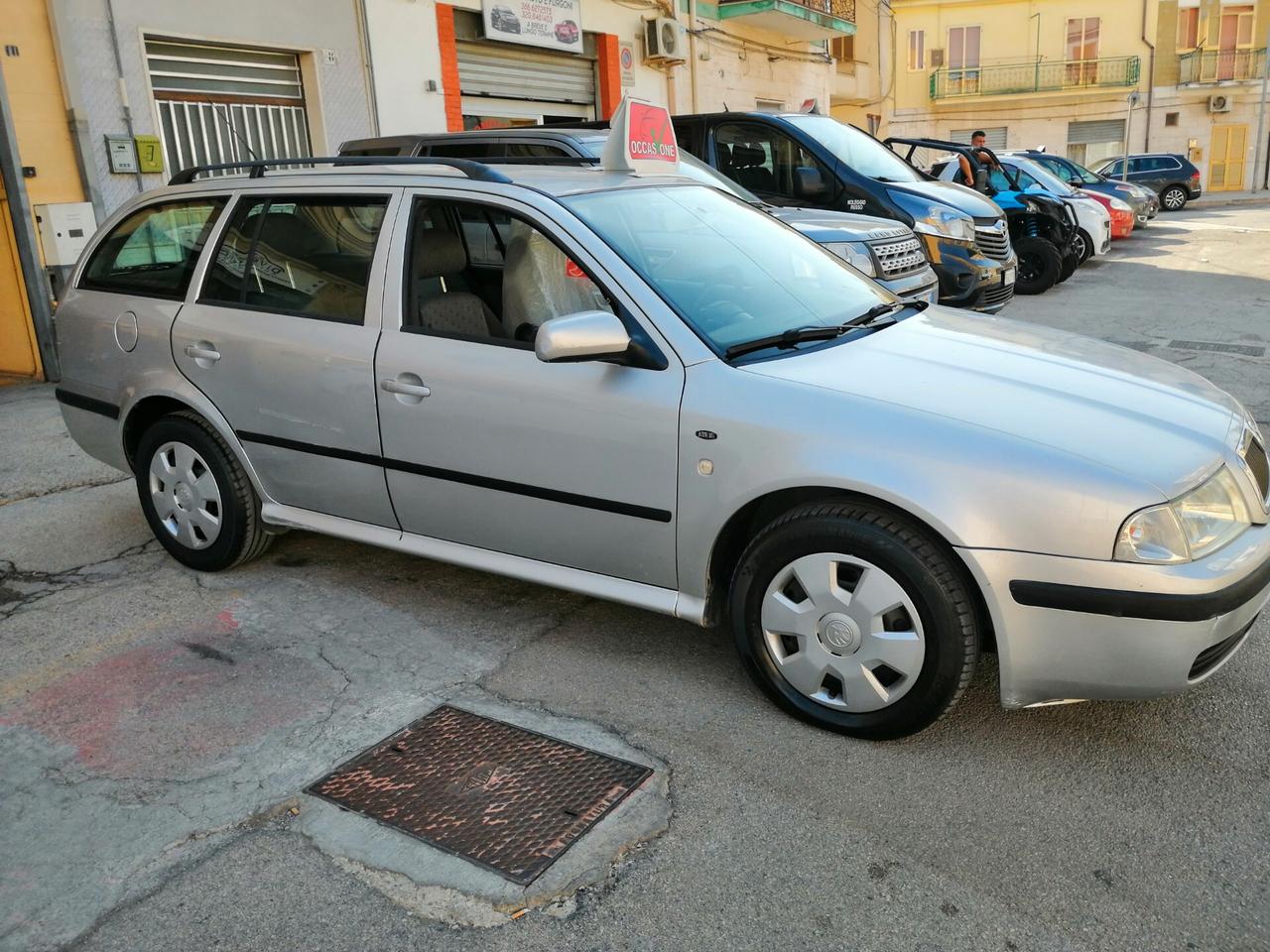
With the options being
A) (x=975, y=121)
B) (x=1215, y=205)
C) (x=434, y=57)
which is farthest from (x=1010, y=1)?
(x=434, y=57)

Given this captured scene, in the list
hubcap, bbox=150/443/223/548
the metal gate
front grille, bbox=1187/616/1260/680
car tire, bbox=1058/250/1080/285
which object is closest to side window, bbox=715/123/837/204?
the metal gate

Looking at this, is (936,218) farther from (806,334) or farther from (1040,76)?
(1040,76)

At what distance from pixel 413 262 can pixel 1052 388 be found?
2.14 meters

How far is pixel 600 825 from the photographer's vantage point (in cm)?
271

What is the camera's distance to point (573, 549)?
11.3ft

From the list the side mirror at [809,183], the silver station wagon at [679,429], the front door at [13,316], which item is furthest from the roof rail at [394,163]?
the side mirror at [809,183]

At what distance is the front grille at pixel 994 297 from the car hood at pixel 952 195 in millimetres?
680

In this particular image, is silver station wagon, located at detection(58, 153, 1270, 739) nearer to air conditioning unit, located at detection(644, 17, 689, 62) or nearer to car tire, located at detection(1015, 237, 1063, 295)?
car tire, located at detection(1015, 237, 1063, 295)

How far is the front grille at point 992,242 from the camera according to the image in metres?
9.21

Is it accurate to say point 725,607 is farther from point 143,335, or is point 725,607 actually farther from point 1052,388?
point 143,335

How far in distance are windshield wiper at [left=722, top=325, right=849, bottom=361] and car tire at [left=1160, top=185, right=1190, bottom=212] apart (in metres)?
29.9

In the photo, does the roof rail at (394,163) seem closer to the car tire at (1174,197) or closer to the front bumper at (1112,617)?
the front bumper at (1112,617)

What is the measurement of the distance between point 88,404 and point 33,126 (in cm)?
487

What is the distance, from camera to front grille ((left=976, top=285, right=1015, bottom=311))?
9.05 metres
